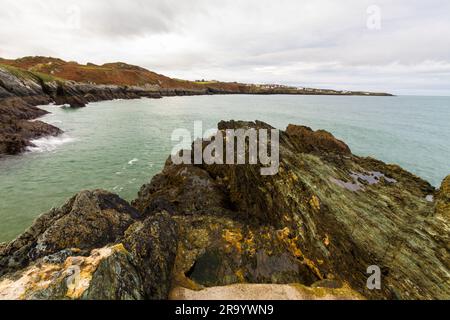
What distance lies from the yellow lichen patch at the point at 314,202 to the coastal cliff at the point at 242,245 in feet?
0.17

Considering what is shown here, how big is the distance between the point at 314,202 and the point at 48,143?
3145 centimetres

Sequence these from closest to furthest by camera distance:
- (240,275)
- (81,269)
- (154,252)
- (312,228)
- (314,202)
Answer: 1. (81,269)
2. (154,252)
3. (240,275)
4. (312,228)
5. (314,202)

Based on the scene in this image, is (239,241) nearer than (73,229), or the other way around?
(73,229)

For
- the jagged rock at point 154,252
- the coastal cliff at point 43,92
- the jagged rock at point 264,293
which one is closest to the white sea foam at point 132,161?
the coastal cliff at point 43,92

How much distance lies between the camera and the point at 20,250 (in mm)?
6957

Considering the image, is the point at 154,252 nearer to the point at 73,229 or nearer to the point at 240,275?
the point at 240,275

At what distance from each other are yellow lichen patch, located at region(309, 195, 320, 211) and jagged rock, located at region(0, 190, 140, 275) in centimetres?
696

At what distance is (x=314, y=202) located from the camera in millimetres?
9297

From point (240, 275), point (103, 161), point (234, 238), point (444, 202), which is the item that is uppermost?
point (444, 202)

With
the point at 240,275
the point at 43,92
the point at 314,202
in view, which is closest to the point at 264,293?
the point at 240,275

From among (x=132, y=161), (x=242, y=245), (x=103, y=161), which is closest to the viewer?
(x=242, y=245)
